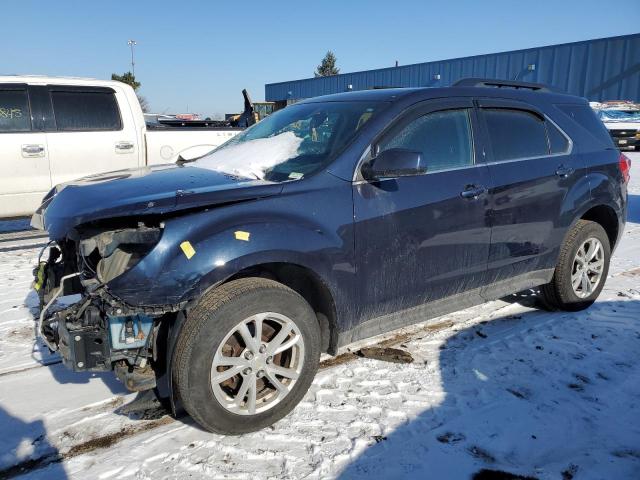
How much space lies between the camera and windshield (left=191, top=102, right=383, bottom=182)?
3.15 m

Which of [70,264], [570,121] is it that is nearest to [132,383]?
[70,264]

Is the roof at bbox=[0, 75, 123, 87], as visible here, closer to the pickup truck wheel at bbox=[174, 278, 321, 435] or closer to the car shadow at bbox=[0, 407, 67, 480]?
the car shadow at bbox=[0, 407, 67, 480]

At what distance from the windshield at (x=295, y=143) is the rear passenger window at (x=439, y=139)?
250mm

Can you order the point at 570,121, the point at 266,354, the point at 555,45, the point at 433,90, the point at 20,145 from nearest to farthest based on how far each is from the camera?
the point at 266,354, the point at 433,90, the point at 570,121, the point at 20,145, the point at 555,45

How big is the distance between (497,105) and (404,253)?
151 centimetres

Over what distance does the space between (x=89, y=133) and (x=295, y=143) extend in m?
4.38

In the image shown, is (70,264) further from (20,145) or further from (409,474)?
(20,145)

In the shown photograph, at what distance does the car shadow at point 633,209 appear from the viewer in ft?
29.2

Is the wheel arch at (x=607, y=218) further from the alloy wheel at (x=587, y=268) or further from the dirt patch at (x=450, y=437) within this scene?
the dirt patch at (x=450, y=437)

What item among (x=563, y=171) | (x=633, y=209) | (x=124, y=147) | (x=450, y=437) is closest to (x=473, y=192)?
(x=563, y=171)

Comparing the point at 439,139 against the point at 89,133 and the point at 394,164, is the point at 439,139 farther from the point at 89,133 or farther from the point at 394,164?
the point at 89,133

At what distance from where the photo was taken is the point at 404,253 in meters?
3.21

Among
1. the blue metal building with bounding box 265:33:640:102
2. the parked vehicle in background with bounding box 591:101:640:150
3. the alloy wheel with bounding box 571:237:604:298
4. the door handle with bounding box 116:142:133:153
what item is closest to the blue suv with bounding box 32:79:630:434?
the alloy wheel with bounding box 571:237:604:298

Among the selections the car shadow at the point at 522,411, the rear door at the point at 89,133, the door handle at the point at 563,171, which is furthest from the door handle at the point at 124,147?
the door handle at the point at 563,171
